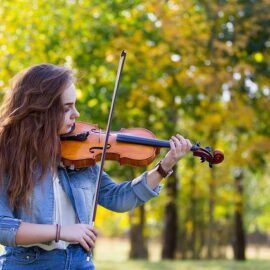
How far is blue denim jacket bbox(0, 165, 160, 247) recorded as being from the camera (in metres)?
2.76

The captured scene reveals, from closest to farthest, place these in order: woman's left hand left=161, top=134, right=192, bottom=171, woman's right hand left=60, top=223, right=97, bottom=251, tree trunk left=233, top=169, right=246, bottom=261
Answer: woman's right hand left=60, top=223, right=97, bottom=251 → woman's left hand left=161, top=134, right=192, bottom=171 → tree trunk left=233, top=169, right=246, bottom=261

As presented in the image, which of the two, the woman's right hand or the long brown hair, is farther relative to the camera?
the long brown hair

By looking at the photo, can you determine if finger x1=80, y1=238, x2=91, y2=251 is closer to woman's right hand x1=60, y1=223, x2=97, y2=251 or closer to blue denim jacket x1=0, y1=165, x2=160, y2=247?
woman's right hand x1=60, y1=223, x2=97, y2=251

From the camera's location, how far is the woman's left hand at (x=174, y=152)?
121 inches

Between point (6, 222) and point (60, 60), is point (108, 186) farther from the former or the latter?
point (60, 60)

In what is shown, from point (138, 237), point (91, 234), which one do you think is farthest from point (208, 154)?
point (138, 237)

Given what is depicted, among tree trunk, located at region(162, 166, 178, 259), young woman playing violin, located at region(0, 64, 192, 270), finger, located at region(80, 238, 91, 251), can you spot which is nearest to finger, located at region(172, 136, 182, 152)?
young woman playing violin, located at region(0, 64, 192, 270)

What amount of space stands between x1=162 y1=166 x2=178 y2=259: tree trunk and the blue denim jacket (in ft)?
51.5

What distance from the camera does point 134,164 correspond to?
10.8 ft

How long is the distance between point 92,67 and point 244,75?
2.92 meters

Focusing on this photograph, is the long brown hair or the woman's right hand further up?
the long brown hair

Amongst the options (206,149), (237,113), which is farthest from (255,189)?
(206,149)

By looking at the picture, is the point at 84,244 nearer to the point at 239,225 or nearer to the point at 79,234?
the point at 79,234

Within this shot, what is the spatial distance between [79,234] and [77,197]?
236 mm
